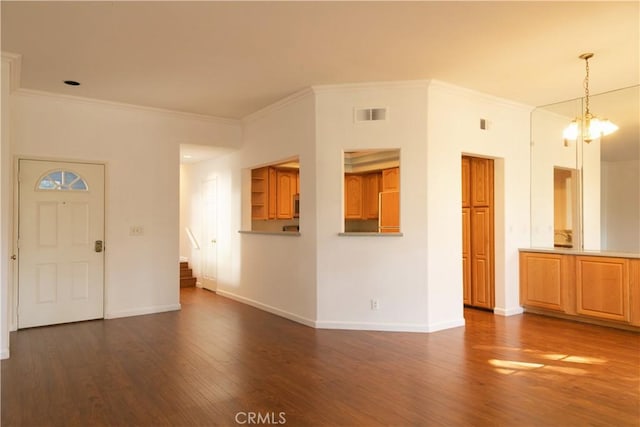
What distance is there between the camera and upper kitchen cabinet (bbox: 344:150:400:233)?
291 inches

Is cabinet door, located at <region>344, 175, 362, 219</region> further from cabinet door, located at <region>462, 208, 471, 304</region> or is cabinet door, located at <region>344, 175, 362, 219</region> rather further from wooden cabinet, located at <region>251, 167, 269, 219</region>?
cabinet door, located at <region>462, 208, 471, 304</region>

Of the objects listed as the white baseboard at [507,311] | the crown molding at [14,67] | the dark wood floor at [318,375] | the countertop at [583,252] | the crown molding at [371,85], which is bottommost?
the dark wood floor at [318,375]

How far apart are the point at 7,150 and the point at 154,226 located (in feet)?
7.08

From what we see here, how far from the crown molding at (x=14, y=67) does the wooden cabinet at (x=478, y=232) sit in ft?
18.0

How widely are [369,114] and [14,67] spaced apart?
371 cm

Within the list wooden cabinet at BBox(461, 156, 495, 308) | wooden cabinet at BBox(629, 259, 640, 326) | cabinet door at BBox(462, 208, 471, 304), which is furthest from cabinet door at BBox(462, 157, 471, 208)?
wooden cabinet at BBox(629, 259, 640, 326)

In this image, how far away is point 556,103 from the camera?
18.7 feet

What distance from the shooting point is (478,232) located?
19.4 feet

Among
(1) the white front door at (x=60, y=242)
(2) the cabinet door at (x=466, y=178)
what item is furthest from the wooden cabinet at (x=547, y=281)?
(1) the white front door at (x=60, y=242)

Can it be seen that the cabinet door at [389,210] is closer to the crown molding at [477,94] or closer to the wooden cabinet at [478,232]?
the wooden cabinet at [478,232]

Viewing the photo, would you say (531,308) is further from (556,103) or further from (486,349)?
(556,103)

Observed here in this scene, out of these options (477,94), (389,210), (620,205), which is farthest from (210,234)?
(620,205)

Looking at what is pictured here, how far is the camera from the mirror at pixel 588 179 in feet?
16.9

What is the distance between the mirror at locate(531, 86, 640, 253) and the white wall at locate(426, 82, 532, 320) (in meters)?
0.26
